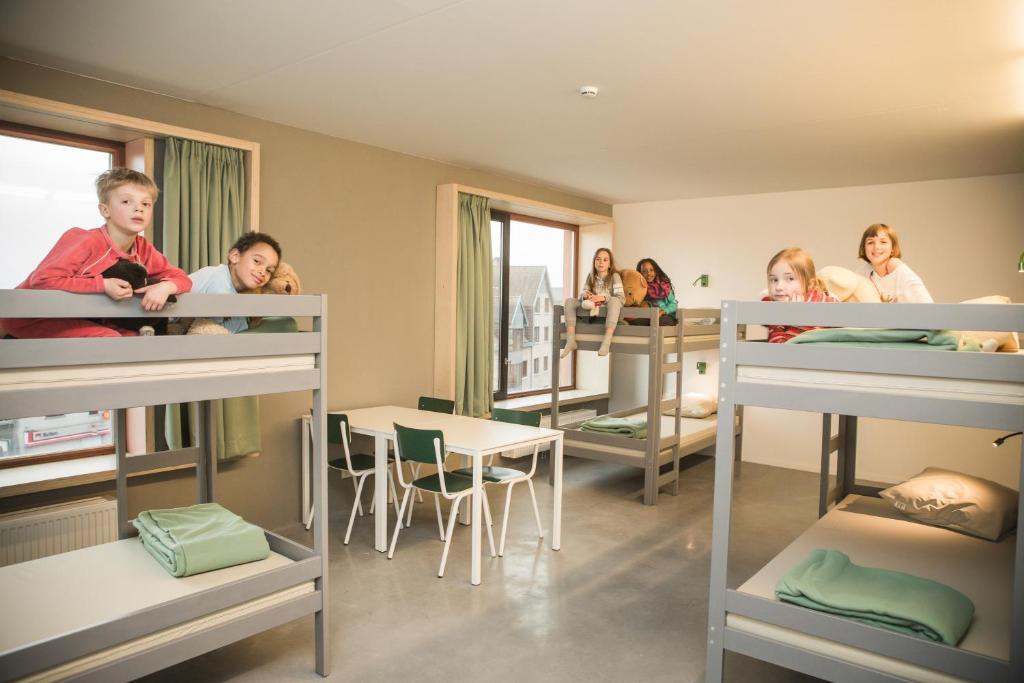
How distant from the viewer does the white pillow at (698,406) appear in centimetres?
596

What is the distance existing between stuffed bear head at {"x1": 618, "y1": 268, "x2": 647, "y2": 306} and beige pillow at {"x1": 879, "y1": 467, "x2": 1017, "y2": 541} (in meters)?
2.17

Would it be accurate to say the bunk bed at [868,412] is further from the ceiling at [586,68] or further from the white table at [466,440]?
the white table at [466,440]

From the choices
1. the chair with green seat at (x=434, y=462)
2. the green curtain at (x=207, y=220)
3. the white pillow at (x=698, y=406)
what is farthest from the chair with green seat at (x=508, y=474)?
the white pillow at (x=698, y=406)

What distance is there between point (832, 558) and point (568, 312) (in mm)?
2971

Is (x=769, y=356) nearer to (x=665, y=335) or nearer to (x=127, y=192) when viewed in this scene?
(x=127, y=192)

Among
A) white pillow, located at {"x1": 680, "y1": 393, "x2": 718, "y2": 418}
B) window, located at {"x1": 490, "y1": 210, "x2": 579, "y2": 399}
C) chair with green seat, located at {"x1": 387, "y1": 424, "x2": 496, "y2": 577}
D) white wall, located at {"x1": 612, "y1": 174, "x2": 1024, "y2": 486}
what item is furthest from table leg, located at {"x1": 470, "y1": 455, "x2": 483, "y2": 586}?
white wall, located at {"x1": 612, "y1": 174, "x2": 1024, "y2": 486}

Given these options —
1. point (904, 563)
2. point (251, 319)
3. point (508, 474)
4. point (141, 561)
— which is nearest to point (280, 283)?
point (251, 319)

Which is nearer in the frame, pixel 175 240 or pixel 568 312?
pixel 175 240

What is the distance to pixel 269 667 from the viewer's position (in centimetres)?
253

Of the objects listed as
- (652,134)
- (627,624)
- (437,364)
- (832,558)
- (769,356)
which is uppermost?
(652,134)

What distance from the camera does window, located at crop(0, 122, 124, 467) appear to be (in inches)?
123

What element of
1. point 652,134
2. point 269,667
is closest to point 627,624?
point 269,667

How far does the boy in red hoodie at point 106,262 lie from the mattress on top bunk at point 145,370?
0.39 feet

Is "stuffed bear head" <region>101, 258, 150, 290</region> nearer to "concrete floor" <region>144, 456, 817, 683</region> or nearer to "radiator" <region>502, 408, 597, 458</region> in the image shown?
"concrete floor" <region>144, 456, 817, 683</region>
